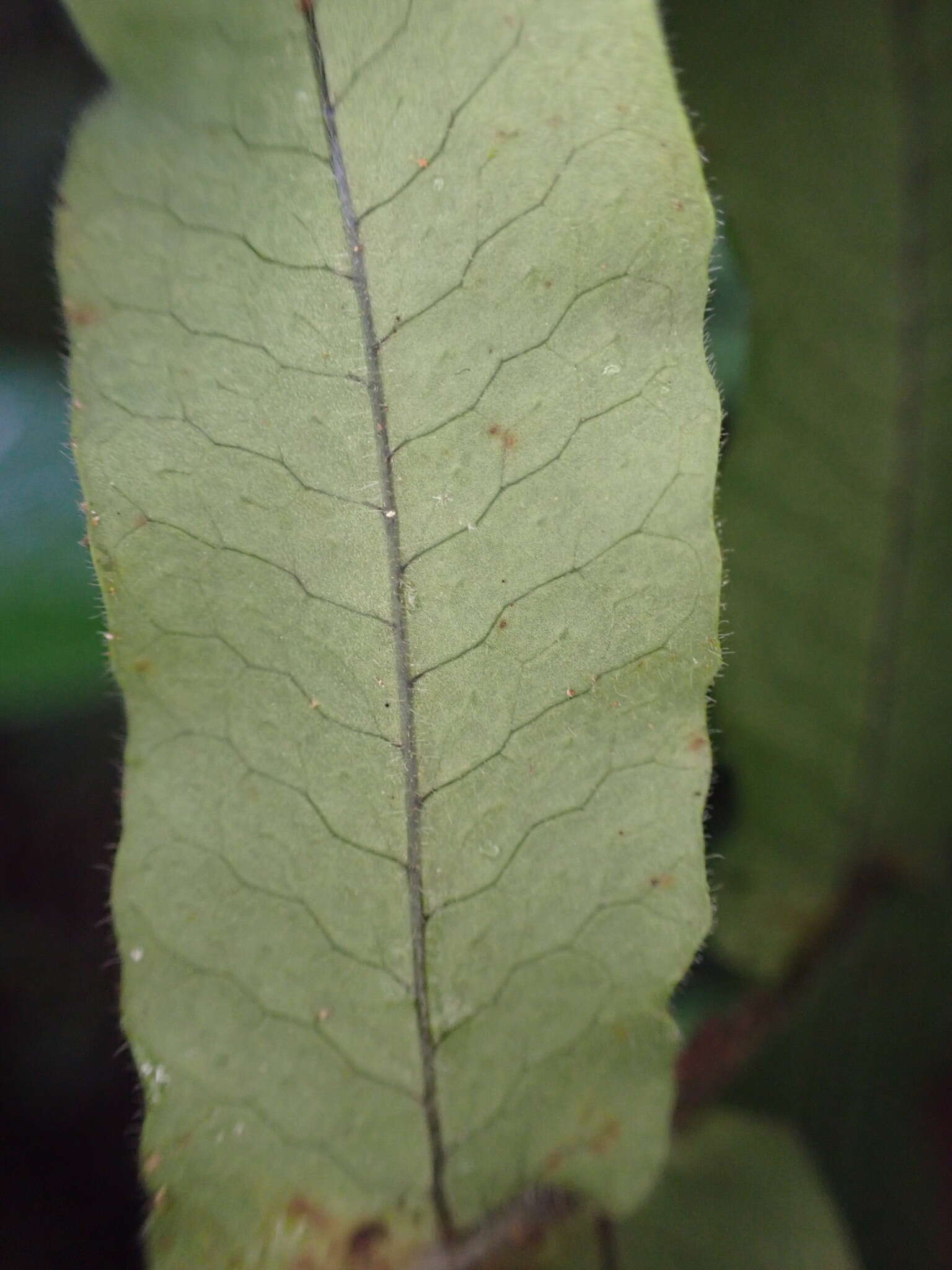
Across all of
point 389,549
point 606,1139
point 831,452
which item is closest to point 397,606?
point 389,549

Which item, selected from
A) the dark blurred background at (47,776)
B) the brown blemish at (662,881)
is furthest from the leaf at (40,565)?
the brown blemish at (662,881)

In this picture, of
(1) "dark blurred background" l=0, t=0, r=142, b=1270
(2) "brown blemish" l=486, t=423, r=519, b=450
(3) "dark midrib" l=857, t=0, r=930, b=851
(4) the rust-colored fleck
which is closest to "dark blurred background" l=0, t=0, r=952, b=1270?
(1) "dark blurred background" l=0, t=0, r=142, b=1270

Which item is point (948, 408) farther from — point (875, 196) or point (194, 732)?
point (194, 732)

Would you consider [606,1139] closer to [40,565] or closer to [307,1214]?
[307,1214]

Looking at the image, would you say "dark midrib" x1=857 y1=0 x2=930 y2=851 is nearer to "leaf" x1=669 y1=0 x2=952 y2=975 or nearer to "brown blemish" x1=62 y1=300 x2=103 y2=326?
"leaf" x1=669 y1=0 x2=952 y2=975

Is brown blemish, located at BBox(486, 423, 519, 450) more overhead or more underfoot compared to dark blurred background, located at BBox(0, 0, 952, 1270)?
more overhead

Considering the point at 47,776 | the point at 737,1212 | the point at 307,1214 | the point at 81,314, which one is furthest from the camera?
the point at 47,776

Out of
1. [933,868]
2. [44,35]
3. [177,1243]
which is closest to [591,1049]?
[177,1243]
